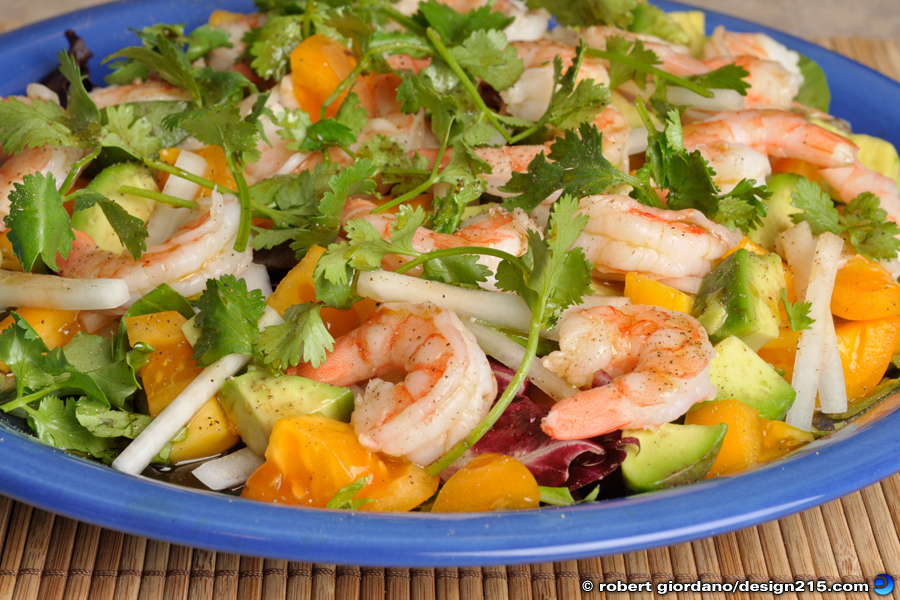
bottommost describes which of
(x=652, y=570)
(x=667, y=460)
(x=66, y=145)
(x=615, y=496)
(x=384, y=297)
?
(x=652, y=570)

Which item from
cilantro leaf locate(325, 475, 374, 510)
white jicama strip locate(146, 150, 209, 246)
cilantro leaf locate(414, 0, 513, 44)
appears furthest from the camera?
cilantro leaf locate(414, 0, 513, 44)

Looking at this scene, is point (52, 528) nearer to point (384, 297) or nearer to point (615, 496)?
point (384, 297)

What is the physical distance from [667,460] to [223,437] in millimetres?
1235

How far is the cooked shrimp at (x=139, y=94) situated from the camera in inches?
124

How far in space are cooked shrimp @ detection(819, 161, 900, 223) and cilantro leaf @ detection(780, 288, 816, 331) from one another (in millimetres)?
707

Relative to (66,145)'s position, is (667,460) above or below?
below

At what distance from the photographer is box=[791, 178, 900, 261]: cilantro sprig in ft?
8.94

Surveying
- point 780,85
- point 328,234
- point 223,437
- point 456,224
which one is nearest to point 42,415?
point 223,437

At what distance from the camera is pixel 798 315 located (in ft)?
8.13

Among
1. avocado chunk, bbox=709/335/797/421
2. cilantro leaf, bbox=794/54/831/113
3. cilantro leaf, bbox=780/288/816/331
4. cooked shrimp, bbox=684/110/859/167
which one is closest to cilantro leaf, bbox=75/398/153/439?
avocado chunk, bbox=709/335/797/421

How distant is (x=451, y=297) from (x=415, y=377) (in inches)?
14.0

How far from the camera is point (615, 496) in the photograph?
214 cm

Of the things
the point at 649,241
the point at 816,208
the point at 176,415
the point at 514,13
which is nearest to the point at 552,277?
the point at 649,241

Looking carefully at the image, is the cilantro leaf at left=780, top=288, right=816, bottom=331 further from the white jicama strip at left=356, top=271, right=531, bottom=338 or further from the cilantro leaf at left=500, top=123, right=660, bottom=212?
the white jicama strip at left=356, top=271, right=531, bottom=338
